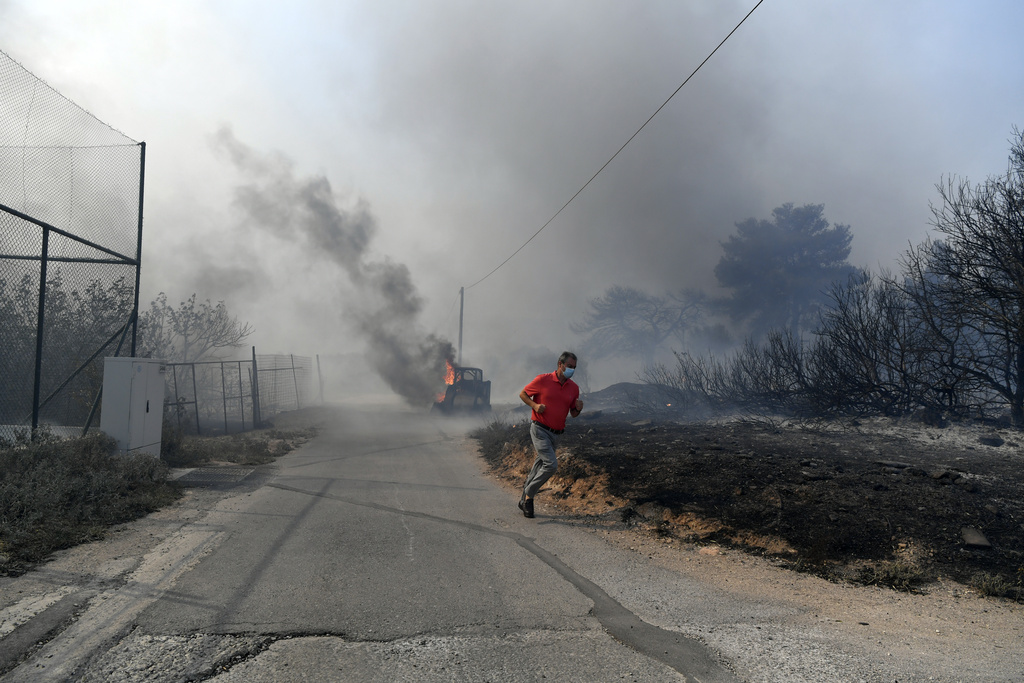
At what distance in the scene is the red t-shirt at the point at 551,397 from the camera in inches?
258

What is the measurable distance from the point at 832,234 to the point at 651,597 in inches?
1655

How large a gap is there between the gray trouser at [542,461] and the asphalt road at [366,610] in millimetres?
390

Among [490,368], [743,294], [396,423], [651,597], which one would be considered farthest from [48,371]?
[490,368]

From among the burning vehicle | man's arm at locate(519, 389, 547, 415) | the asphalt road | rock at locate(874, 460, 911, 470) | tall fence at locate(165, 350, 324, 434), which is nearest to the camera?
the asphalt road

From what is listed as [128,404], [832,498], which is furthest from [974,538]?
[128,404]

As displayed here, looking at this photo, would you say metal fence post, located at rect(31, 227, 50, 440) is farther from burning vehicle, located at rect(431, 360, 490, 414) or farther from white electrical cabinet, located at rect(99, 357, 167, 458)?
burning vehicle, located at rect(431, 360, 490, 414)

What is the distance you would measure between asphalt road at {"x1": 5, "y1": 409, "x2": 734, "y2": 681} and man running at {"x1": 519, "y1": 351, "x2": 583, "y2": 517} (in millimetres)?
422

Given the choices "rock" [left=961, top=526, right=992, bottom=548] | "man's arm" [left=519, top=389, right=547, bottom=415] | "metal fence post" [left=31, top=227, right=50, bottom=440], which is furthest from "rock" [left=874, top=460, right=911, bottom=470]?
"metal fence post" [left=31, top=227, right=50, bottom=440]

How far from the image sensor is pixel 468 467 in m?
10.8

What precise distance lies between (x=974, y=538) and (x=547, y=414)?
12.8 feet

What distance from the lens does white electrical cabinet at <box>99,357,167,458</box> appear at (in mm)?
8094

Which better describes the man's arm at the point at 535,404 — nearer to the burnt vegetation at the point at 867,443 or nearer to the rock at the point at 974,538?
the burnt vegetation at the point at 867,443

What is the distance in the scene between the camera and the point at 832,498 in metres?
5.82

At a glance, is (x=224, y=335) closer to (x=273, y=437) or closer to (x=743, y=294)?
(x=273, y=437)
